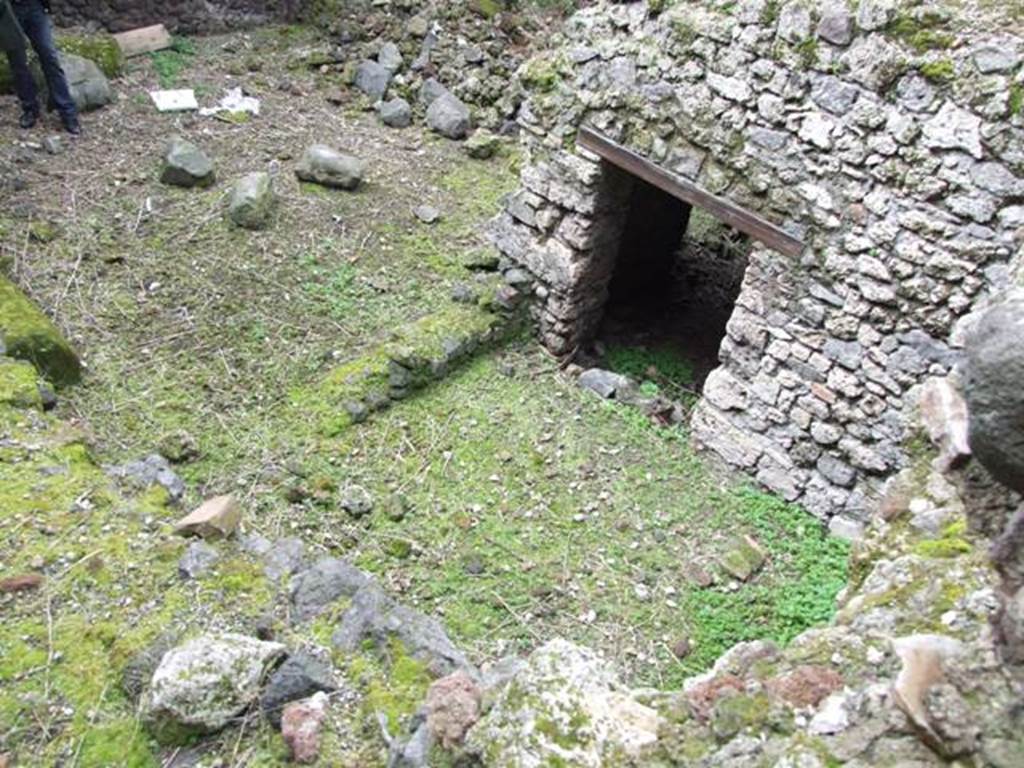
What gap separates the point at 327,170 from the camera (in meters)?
6.54

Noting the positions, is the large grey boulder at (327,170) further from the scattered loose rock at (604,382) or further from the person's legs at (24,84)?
the scattered loose rock at (604,382)

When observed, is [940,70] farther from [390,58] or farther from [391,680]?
[390,58]

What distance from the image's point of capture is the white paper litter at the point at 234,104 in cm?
721

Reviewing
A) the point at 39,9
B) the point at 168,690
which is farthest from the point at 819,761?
the point at 39,9

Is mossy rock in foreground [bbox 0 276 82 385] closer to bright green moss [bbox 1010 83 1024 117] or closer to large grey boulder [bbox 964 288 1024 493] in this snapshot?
large grey boulder [bbox 964 288 1024 493]

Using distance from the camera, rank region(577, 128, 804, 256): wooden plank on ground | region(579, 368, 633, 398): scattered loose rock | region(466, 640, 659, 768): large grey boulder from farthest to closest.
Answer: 1. region(579, 368, 633, 398): scattered loose rock
2. region(577, 128, 804, 256): wooden plank on ground
3. region(466, 640, 659, 768): large grey boulder

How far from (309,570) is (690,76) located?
320 cm

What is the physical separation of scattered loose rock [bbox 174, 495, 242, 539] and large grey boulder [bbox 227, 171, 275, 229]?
2819 millimetres

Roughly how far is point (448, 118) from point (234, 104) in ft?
6.23

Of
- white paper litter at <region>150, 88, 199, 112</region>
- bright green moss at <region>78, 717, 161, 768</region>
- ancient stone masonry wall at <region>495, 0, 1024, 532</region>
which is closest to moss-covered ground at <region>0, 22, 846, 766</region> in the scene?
bright green moss at <region>78, 717, 161, 768</region>

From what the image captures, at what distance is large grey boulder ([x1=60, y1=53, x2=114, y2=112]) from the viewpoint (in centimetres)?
685

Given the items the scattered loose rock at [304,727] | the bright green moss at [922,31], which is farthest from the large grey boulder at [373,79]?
the scattered loose rock at [304,727]

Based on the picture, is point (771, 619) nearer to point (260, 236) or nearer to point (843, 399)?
point (843, 399)

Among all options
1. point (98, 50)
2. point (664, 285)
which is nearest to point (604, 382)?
point (664, 285)
